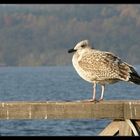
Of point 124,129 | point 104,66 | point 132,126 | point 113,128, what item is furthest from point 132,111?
point 104,66

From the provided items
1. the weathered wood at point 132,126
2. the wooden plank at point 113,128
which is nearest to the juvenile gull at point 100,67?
the wooden plank at point 113,128

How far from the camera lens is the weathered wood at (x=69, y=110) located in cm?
717

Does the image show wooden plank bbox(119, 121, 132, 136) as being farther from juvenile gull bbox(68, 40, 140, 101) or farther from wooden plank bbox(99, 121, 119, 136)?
juvenile gull bbox(68, 40, 140, 101)

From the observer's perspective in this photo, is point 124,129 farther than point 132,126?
Yes

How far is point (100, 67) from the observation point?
922cm

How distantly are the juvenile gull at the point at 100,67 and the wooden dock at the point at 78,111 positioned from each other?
1.35 meters

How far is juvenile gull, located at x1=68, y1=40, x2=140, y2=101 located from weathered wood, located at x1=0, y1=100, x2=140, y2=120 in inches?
55.7

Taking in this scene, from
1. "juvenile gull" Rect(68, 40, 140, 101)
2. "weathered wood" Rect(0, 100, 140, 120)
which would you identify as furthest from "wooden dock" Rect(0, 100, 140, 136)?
"juvenile gull" Rect(68, 40, 140, 101)

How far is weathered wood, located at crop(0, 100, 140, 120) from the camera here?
23.5ft

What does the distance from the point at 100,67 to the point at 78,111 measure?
2094mm

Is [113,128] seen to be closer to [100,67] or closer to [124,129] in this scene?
[124,129]

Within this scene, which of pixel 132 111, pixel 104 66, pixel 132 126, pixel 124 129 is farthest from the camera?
pixel 104 66

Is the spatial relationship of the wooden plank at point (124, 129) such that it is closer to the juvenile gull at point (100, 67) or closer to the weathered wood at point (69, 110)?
the weathered wood at point (69, 110)
